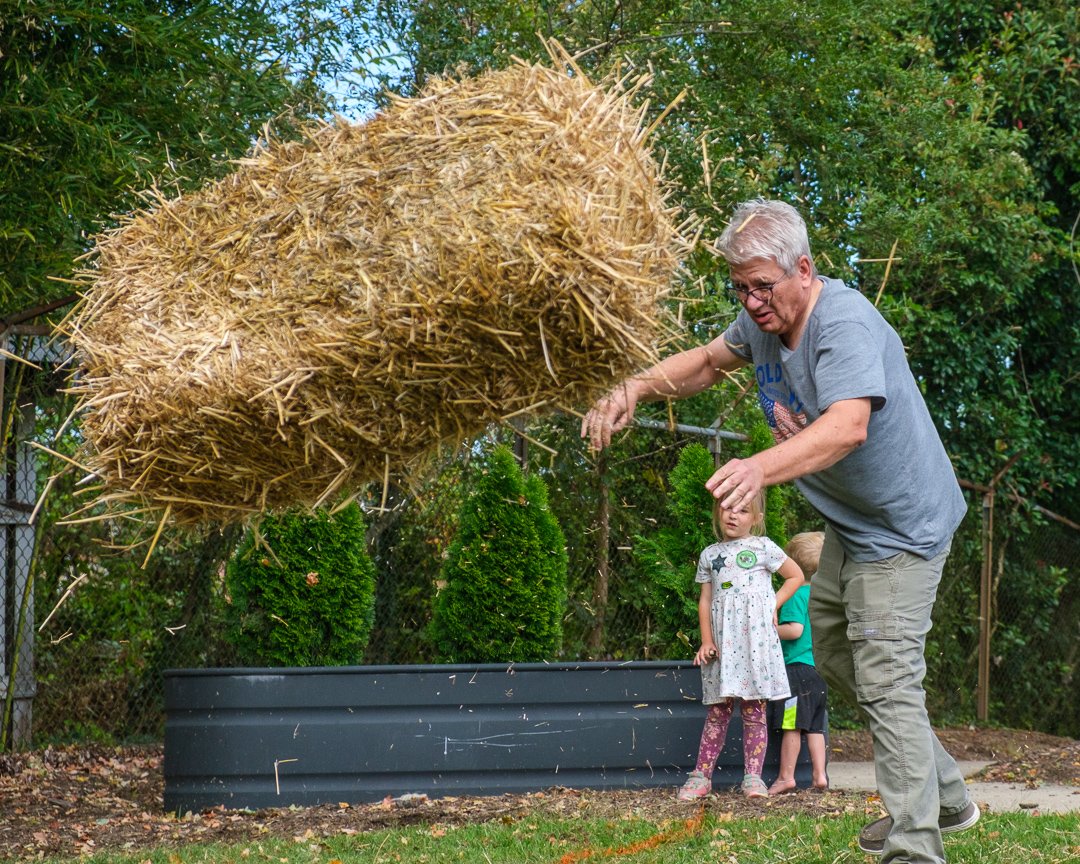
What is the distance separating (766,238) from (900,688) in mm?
1303

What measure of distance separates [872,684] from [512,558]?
3.18m

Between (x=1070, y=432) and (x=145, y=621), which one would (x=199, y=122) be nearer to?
(x=145, y=621)

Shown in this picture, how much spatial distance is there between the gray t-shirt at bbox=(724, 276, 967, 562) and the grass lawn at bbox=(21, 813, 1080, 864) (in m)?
1.07

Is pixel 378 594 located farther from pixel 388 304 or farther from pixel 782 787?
pixel 388 304

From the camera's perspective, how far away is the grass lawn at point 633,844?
391 cm

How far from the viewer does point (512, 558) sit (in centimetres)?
638

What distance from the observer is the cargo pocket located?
3.37 meters

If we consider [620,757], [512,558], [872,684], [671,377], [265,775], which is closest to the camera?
[872,684]

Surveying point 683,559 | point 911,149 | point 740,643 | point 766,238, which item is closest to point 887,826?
point 766,238

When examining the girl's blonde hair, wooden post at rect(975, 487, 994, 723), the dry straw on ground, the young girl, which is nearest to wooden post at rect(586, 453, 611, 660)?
the girl's blonde hair

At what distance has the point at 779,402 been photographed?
359cm

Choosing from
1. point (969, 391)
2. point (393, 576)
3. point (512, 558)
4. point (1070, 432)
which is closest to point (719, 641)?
point (512, 558)

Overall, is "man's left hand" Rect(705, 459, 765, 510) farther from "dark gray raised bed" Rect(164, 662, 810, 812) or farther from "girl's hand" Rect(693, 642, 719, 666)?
"dark gray raised bed" Rect(164, 662, 810, 812)

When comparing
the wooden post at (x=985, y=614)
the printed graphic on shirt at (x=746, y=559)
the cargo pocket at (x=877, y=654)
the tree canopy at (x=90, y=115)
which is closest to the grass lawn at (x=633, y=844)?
the cargo pocket at (x=877, y=654)
